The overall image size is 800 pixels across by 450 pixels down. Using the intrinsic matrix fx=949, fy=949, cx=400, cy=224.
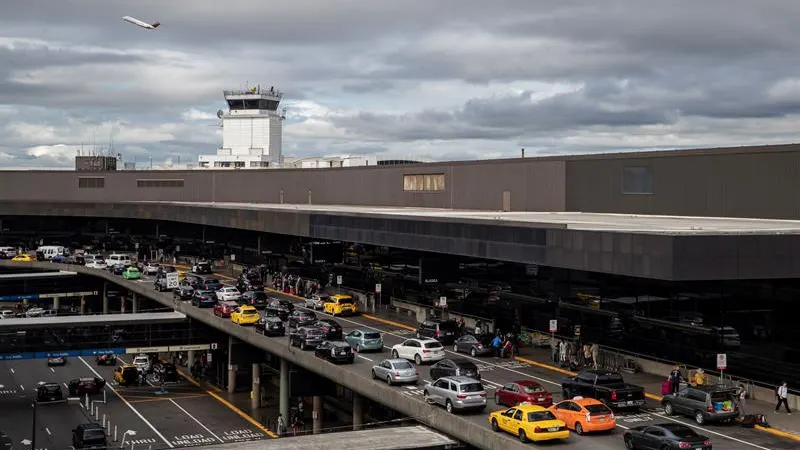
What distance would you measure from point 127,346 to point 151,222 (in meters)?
59.2

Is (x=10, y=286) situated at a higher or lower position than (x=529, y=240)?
lower

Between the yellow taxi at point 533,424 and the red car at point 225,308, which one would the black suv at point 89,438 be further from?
the yellow taxi at point 533,424

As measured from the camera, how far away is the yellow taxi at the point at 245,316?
5848 centimetres

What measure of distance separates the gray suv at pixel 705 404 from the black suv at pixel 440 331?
17.9 m

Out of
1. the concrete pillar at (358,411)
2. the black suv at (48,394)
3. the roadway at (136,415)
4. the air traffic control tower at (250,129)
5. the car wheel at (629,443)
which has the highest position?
the air traffic control tower at (250,129)

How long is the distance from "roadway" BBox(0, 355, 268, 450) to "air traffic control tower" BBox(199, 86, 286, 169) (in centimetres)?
8717

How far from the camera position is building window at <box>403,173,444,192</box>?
75.6m

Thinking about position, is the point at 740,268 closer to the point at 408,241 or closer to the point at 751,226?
the point at 751,226

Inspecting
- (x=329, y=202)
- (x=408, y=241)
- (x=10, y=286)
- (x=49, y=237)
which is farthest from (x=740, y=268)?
(x=49, y=237)

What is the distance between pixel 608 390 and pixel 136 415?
3422 centimetres

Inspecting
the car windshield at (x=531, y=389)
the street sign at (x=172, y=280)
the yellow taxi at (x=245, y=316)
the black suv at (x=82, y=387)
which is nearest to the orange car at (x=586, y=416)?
the car windshield at (x=531, y=389)

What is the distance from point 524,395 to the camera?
3394 centimetres

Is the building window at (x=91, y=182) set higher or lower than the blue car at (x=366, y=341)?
higher

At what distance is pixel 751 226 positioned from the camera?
1602 inches
